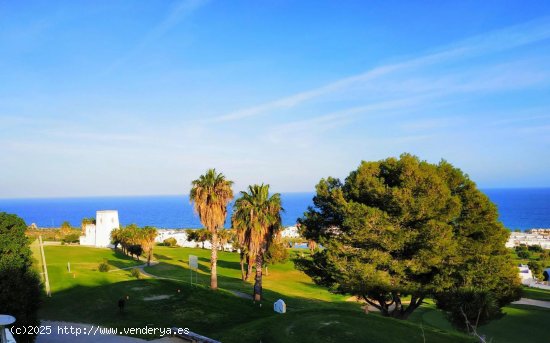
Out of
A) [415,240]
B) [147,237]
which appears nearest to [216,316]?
[415,240]

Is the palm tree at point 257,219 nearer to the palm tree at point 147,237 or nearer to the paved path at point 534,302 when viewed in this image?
the palm tree at point 147,237

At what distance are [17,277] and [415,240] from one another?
26118 millimetres

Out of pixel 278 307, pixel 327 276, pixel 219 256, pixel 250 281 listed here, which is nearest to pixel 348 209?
pixel 327 276

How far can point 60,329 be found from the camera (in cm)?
2475

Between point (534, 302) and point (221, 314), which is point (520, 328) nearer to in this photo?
point (534, 302)

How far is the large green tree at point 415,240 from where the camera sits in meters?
30.2

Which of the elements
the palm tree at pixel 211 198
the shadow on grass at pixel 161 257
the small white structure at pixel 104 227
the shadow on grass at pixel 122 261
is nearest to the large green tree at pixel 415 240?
the palm tree at pixel 211 198

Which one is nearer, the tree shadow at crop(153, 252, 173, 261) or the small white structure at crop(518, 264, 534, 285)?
the small white structure at crop(518, 264, 534, 285)

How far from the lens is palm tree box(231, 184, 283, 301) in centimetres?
3538

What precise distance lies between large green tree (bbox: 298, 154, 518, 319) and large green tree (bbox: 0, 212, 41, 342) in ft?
66.5

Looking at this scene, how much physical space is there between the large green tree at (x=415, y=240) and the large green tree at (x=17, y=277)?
20.3 metres

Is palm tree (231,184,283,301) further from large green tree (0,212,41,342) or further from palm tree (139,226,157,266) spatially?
palm tree (139,226,157,266)

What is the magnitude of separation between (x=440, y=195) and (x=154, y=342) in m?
23.4

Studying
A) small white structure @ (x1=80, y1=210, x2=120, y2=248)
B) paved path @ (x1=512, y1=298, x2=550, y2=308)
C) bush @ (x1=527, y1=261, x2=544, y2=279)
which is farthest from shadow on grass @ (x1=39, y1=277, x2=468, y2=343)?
bush @ (x1=527, y1=261, x2=544, y2=279)
